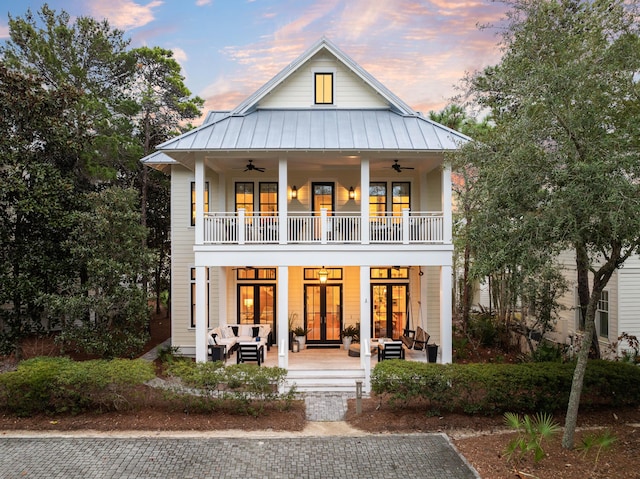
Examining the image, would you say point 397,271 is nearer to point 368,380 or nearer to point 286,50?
point 368,380

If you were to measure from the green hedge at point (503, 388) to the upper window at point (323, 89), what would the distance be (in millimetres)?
10010

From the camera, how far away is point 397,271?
16188mm

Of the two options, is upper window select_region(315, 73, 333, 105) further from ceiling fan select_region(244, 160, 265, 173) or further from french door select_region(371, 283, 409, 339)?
french door select_region(371, 283, 409, 339)

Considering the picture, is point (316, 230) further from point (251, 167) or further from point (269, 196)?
point (269, 196)

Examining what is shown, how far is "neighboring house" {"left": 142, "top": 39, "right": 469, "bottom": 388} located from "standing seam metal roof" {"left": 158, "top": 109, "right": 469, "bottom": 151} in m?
0.06

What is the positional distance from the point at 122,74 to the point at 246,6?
7837 millimetres

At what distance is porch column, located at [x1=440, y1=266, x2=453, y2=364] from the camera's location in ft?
41.5

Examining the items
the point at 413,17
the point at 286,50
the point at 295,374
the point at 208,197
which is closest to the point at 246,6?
the point at 286,50

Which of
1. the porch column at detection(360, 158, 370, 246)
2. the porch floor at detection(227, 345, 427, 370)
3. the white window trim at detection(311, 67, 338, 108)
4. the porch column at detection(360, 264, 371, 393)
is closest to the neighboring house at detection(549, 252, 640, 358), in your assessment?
the porch floor at detection(227, 345, 427, 370)

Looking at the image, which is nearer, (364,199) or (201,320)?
(201,320)

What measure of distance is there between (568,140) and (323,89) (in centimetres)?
996

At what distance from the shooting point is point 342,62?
1481 cm

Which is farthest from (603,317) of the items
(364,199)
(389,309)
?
(364,199)

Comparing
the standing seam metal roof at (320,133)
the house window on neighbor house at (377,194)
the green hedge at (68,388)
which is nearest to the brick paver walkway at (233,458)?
the green hedge at (68,388)
